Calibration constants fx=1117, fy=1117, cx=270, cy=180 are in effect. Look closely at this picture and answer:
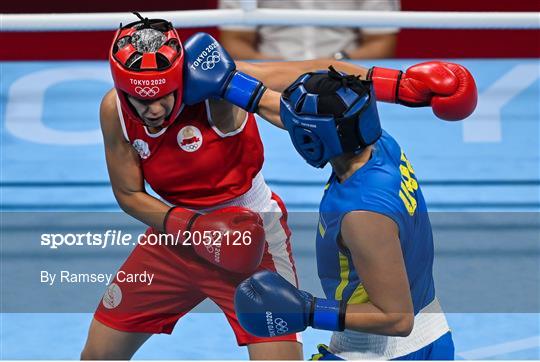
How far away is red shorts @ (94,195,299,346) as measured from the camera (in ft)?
10.5

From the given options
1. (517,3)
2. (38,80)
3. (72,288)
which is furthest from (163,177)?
(517,3)

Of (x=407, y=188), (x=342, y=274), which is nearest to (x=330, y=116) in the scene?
(x=407, y=188)

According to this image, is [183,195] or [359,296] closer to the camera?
[359,296]

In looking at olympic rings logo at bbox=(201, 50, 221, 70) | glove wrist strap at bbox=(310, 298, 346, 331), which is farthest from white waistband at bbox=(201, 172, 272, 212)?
glove wrist strap at bbox=(310, 298, 346, 331)

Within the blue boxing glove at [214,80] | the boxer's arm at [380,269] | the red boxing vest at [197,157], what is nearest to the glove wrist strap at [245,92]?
the blue boxing glove at [214,80]

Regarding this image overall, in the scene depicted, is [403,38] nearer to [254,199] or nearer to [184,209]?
[254,199]

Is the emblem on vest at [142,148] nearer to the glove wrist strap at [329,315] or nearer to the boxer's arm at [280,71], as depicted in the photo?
the boxer's arm at [280,71]

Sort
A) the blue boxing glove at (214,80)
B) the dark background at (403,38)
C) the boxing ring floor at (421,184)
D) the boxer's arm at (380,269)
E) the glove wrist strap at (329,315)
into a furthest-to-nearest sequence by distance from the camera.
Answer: the dark background at (403,38) < the boxing ring floor at (421,184) < the blue boxing glove at (214,80) < the glove wrist strap at (329,315) < the boxer's arm at (380,269)

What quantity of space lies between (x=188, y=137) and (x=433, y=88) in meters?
0.69

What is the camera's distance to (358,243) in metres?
2.52

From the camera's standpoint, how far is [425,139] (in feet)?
15.9

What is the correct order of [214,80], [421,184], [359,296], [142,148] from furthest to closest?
[421,184] → [142,148] → [214,80] → [359,296]

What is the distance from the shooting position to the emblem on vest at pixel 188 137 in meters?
3.09

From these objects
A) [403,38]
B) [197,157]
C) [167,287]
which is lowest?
[403,38]
